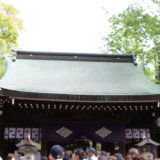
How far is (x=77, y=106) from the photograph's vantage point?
430 inches

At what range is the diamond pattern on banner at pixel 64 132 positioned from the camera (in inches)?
467

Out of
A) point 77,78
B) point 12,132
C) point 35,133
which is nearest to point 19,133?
point 12,132

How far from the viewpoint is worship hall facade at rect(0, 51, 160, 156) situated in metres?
10.4

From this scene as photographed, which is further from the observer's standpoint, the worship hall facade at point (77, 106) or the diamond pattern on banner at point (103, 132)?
the diamond pattern on banner at point (103, 132)

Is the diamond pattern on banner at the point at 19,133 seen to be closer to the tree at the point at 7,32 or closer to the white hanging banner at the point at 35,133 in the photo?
the white hanging banner at the point at 35,133

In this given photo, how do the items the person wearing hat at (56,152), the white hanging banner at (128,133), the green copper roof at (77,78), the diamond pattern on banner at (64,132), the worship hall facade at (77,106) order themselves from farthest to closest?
1. the white hanging banner at (128,133)
2. the diamond pattern on banner at (64,132)
3. the green copper roof at (77,78)
4. the worship hall facade at (77,106)
5. the person wearing hat at (56,152)

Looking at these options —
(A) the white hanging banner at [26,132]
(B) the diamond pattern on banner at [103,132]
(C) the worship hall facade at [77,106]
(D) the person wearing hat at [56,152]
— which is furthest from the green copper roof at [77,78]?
(D) the person wearing hat at [56,152]

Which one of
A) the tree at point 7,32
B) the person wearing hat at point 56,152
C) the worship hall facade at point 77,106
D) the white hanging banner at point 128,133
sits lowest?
the white hanging banner at point 128,133

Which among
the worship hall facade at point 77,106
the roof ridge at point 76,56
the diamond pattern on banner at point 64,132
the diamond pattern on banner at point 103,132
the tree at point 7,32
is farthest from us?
the tree at point 7,32

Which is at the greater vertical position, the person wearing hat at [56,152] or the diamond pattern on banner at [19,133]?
the person wearing hat at [56,152]

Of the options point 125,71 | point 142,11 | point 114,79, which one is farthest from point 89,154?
point 142,11

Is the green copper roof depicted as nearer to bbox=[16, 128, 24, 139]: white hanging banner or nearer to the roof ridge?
the roof ridge

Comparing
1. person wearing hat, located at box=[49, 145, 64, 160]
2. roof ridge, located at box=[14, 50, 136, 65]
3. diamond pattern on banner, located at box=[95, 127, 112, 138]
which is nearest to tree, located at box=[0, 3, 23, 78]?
roof ridge, located at box=[14, 50, 136, 65]

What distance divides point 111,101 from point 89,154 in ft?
15.9
